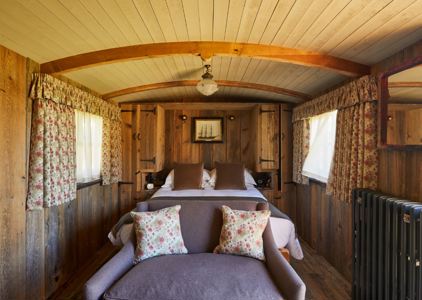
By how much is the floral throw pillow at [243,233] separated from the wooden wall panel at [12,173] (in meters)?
1.56

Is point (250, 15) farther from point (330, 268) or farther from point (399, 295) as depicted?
point (330, 268)

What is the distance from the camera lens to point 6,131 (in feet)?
6.41

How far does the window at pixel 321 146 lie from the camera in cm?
313

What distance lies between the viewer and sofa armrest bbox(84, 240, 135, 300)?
1.46 metres

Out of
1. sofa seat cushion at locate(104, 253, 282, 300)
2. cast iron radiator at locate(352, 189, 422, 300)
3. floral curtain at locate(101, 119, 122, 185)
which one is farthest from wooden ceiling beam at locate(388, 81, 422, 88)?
floral curtain at locate(101, 119, 122, 185)

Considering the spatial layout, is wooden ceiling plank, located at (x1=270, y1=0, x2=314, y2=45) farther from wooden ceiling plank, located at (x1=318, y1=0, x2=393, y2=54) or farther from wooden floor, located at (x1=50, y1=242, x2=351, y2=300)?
wooden floor, located at (x1=50, y1=242, x2=351, y2=300)

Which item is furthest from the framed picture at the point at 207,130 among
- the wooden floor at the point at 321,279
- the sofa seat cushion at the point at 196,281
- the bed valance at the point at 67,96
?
the sofa seat cushion at the point at 196,281

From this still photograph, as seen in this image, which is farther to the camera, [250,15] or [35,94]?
[35,94]

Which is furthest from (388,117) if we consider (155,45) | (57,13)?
(57,13)

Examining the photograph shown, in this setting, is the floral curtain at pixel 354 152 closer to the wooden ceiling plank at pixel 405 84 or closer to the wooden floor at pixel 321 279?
the wooden ceiling plank at pixel 405 84

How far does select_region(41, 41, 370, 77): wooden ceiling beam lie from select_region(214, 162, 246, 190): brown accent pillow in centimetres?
202

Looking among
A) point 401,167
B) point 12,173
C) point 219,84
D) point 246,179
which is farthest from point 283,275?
point 219,84

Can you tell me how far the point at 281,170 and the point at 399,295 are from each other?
258cm

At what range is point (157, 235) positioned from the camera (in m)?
1.99
